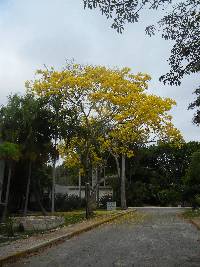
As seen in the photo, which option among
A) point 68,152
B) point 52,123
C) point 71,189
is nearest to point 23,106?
point 52,123

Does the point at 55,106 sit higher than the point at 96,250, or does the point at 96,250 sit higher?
the point at 55,106

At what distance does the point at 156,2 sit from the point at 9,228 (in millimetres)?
14162

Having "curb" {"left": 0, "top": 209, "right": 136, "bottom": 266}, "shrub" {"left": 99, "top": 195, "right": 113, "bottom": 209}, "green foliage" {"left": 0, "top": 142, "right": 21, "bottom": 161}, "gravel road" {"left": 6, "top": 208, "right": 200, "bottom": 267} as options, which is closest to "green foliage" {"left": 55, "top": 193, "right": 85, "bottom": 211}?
"shrub" {"left": 99, "top": 195, "right": 113, "bottom": 209}

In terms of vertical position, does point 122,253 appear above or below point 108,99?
below

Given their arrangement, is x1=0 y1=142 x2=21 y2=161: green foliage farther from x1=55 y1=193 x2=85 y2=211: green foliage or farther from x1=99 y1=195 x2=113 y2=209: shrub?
x1=99 y1=195 x2=113 y2=209: shrub

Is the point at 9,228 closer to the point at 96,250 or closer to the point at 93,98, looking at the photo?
the point at 96,250

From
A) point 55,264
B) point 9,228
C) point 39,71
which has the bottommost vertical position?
point 55,264

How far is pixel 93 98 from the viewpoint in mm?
30547

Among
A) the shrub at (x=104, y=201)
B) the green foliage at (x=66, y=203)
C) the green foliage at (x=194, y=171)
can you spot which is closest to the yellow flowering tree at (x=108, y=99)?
the green foliage at (x=194, y=171)

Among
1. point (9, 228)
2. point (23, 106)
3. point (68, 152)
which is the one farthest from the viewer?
point (68, 152)

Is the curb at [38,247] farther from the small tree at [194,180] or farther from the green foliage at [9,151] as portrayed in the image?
the small tree at [194,180]

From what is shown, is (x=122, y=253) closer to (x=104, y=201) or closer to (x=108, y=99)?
(x=108, y=99)

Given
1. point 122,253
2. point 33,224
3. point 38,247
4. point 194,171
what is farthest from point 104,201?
point 122,253

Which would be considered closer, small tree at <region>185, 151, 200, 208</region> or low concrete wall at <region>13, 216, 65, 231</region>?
low concrete wall at <region>13, 216, 65, 231</region>
